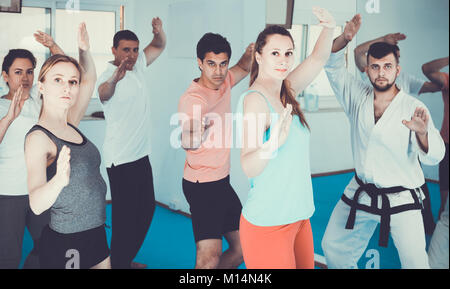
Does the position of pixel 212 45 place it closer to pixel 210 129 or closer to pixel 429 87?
pixel 210 129

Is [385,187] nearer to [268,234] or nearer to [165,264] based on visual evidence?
[268,234]

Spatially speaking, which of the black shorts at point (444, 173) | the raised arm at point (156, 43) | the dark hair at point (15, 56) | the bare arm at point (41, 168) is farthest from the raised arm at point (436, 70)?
the dark hair at point (15, 56)

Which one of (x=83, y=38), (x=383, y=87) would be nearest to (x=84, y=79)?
(x=83, y=38)

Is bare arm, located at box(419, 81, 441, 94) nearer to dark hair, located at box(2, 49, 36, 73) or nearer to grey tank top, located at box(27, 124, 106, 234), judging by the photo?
grey tank top, located at box(27, 124, 106, 234)

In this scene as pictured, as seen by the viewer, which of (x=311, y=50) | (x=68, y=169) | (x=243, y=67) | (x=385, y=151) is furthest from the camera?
(x=243, y=67)

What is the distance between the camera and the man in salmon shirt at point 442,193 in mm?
2320

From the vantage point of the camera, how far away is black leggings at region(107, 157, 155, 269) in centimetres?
240

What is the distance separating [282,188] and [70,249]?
1047 mm

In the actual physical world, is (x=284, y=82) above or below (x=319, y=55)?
below

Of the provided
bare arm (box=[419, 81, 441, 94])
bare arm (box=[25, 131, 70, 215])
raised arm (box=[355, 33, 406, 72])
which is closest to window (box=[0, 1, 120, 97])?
bare arm (box=[25, 131, 70, 215])

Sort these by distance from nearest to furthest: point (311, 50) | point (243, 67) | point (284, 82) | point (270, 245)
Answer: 1. point (270, 245)
2. point (284, 82)
3. point (311, 50)
4. point (243, 67)

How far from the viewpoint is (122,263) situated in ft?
7.98

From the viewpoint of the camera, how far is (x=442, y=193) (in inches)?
92.7
